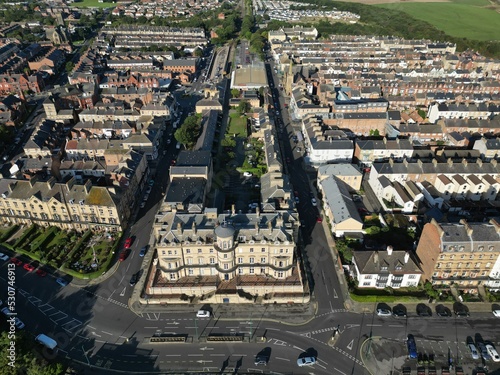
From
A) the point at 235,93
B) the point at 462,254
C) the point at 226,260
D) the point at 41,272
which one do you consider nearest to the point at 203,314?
the point at 226,260

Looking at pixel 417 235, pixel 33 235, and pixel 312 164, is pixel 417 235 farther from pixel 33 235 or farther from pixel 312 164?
pixel 33 235

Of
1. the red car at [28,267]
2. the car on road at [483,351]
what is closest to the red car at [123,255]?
the red car at [28,267]

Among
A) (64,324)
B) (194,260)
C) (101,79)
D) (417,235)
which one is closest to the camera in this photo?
(64,324)

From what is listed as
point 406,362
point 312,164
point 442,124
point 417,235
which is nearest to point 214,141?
point 312,164

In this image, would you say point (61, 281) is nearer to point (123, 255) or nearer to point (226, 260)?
point (123, 255)

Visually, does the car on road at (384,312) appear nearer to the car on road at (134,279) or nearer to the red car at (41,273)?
the car on road at (134,279)
